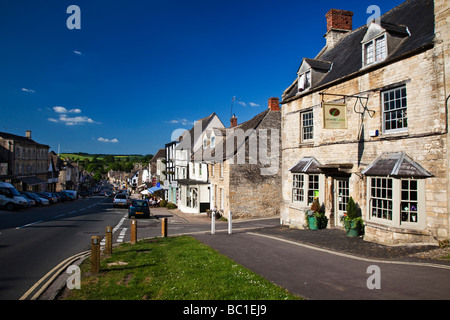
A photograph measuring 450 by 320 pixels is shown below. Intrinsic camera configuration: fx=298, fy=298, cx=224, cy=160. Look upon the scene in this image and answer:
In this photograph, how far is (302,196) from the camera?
1725cm

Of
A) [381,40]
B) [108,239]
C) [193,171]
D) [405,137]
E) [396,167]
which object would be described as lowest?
[108,239]

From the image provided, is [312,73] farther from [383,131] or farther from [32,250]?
[32,250]

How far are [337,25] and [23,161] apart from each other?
50131 millimetres

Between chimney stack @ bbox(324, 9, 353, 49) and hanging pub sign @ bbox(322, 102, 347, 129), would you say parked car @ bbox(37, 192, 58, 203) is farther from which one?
hanging pub sign @ bbox(322, 102, 347, 129)

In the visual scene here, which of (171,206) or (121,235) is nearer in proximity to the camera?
(121,235)

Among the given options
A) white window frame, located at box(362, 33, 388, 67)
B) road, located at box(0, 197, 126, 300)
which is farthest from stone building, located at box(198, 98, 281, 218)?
white window frame, located at box(362, 33, 388, 67)

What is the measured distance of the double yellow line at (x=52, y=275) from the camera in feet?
22.6

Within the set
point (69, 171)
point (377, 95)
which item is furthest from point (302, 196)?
point (69, 171)

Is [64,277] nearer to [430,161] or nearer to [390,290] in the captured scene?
[390,290]

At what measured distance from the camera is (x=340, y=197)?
15375 millimetres

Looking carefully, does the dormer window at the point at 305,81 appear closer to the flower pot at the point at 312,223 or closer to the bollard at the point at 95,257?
the flower pot at the point at 312,223

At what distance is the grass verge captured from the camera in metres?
6.55

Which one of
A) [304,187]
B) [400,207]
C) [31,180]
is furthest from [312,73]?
[31,180]

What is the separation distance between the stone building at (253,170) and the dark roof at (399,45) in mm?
6189
